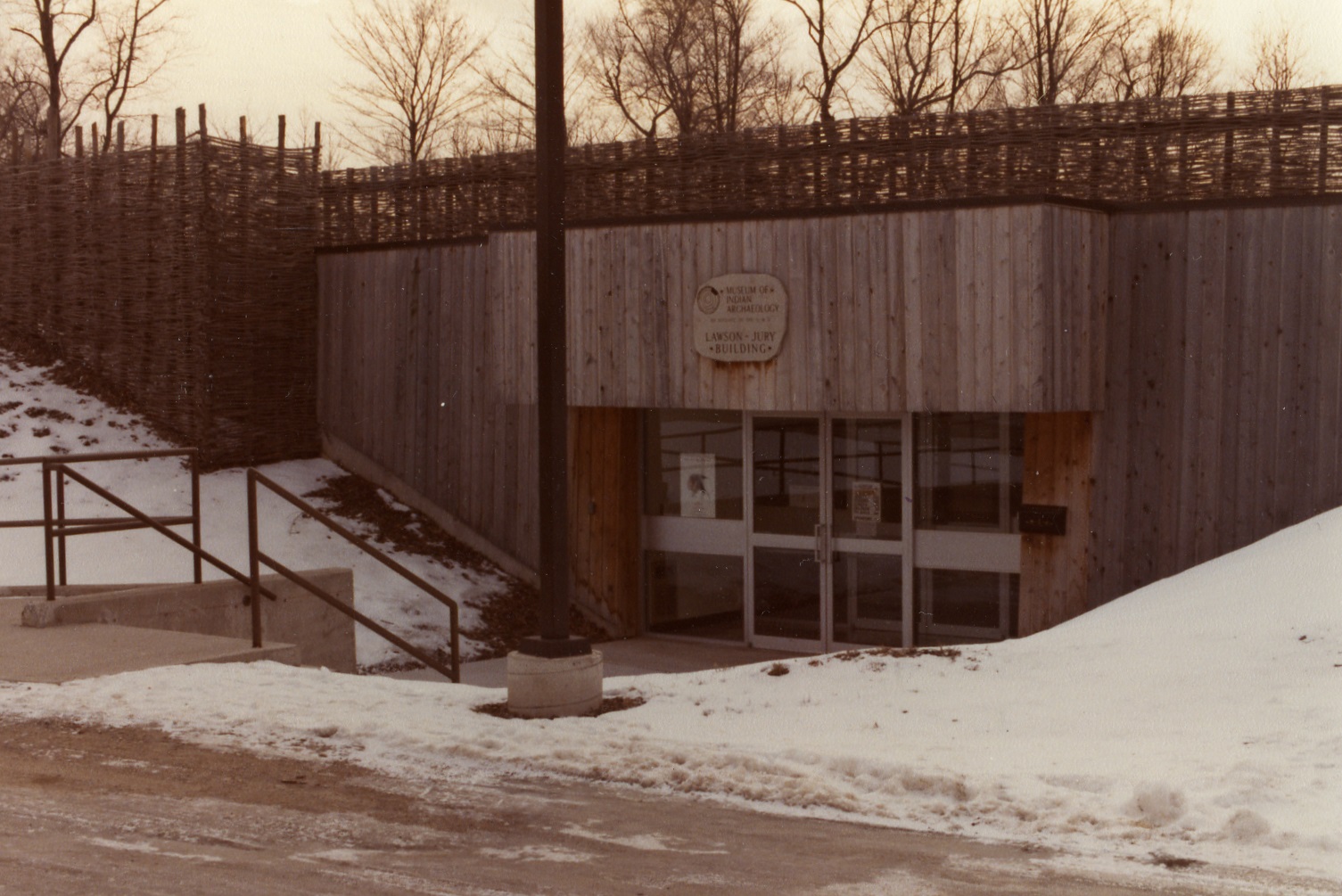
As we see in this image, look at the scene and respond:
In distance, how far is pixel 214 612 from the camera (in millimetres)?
10969

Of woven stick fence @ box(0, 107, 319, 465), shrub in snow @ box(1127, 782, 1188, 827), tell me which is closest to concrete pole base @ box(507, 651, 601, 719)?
shrub in snow @ box(1127, 782, 1188, 827)

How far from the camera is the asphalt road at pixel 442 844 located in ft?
16.1

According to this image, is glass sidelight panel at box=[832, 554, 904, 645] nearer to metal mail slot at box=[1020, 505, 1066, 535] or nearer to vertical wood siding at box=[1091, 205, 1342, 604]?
metal mail slot at box=[1020, 505, 1066, 535]

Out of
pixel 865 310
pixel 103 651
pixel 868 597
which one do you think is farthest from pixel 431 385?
pixel 103 651

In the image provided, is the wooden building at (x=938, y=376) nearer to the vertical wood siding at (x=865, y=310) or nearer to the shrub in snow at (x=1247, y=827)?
the vertical wood siding at (x=865, y=310)

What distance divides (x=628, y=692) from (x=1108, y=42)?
27.5 m

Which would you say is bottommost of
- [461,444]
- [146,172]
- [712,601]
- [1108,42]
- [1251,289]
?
[712,601]

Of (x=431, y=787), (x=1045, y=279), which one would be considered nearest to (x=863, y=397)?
(x=1045, y=279)

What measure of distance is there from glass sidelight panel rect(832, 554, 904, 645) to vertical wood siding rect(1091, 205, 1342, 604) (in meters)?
1.95

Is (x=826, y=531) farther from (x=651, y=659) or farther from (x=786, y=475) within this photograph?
(x=651, y=659)

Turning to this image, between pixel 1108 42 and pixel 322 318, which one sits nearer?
pixel 322 318

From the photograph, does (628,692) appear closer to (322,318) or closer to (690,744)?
(690,744)

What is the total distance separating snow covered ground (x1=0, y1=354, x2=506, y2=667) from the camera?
1407cm

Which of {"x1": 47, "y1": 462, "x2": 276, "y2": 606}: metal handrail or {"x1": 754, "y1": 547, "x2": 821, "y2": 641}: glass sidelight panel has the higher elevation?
{"x1": 47, "y1": 462, "x2": 276, "y2": 606}: metal handrail
